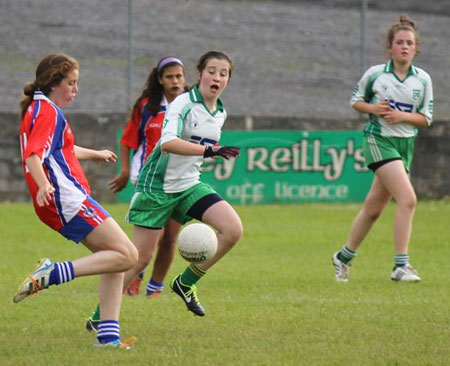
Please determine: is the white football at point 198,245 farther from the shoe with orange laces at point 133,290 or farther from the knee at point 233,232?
the shoe with orange laces at point 133,290

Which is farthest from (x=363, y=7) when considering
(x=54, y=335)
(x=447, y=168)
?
(x=54, y=335)

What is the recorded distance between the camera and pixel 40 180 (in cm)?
589

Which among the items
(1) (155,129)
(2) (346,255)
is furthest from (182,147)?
(2) (346,255)

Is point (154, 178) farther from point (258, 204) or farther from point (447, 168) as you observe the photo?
point (447, 168)

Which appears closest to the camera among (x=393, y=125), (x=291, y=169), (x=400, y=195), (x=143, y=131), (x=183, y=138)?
(x=183, y=138)

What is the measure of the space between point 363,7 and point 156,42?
13.7 feet

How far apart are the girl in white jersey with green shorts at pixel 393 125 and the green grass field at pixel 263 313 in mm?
364

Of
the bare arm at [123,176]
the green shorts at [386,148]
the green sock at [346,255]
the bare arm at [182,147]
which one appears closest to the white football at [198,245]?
the bare arm at [182,147]

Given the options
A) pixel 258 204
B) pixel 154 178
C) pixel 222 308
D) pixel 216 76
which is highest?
pixel 216 76

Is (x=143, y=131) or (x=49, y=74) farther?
A: (x=143, y=131)

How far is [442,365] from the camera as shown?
582 centimetres

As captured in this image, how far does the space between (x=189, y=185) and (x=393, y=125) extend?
2.79m

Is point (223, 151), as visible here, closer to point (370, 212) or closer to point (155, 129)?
point (155, 129)

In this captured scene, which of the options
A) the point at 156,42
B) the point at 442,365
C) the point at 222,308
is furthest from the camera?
the point at 156,42
